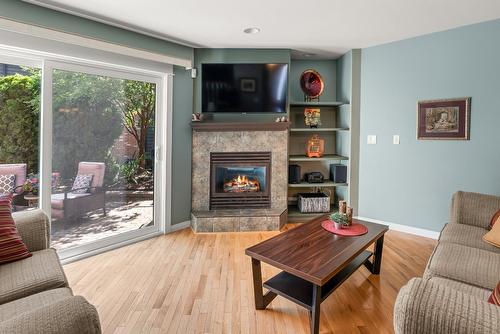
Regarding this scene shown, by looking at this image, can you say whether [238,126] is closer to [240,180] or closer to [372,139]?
[240,180]

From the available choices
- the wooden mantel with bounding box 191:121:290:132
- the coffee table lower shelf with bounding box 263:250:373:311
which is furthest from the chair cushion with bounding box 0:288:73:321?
the wooden mantel with bounding box 191:121:290:132

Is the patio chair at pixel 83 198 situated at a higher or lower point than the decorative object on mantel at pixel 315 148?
lower

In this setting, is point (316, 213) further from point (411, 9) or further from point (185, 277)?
point (411, 9)

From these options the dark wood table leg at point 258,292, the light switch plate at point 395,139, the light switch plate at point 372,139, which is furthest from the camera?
the light switch plate at point 372,139

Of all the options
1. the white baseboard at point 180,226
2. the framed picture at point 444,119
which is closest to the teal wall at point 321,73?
the framed picture at point 444,119

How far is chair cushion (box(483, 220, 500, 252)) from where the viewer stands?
1.88 metres

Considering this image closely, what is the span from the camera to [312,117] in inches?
Result: 154

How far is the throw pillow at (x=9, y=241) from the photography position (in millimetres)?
1514

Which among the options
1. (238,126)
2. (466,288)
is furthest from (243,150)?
(466,288)

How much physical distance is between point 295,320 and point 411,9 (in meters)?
2.76

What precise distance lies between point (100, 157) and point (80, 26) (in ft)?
4.08

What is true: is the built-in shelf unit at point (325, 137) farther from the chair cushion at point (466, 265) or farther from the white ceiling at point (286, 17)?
the chair cushion at point (466, 265)

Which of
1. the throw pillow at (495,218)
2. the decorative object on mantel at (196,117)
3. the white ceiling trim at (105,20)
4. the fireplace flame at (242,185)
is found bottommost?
the throw pillow at (495,218)

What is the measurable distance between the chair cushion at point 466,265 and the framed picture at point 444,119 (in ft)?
5.46
